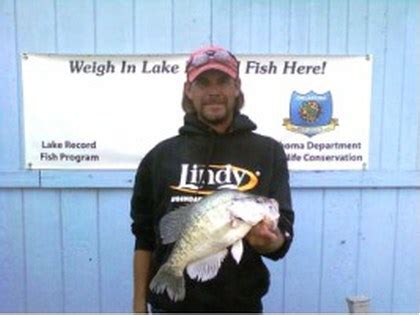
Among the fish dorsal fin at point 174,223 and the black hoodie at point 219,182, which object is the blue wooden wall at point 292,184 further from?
the fish dorsal fin at point 174,223

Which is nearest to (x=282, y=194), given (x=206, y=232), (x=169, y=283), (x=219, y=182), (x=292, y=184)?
(x=219, y=182)

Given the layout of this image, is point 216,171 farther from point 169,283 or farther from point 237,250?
point 169,283

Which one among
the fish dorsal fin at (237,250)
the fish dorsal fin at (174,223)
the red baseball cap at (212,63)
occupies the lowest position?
the fish dorsal fin at (237,250)

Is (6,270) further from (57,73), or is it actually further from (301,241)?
(301,241)

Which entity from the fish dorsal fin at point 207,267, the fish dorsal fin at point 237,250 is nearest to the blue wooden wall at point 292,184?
the fish dorsal fin at point 207,267

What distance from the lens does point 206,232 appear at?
200 centimetres

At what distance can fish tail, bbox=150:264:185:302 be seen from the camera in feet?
6.98

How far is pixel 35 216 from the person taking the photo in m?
3.64

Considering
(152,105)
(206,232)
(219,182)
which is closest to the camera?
(206,232)

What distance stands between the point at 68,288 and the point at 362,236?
80.6 inches

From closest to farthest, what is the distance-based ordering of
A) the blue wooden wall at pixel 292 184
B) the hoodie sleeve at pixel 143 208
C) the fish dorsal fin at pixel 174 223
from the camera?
the fish dorsal fin at pixel 174 223
the hoodie sleeve at pixel 143 208
the blue wooden wall at pixel 292 184

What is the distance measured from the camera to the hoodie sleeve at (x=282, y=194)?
2.22 metres

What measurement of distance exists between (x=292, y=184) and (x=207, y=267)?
5.39ft

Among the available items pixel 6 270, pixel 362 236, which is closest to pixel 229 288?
pixel 362 236
